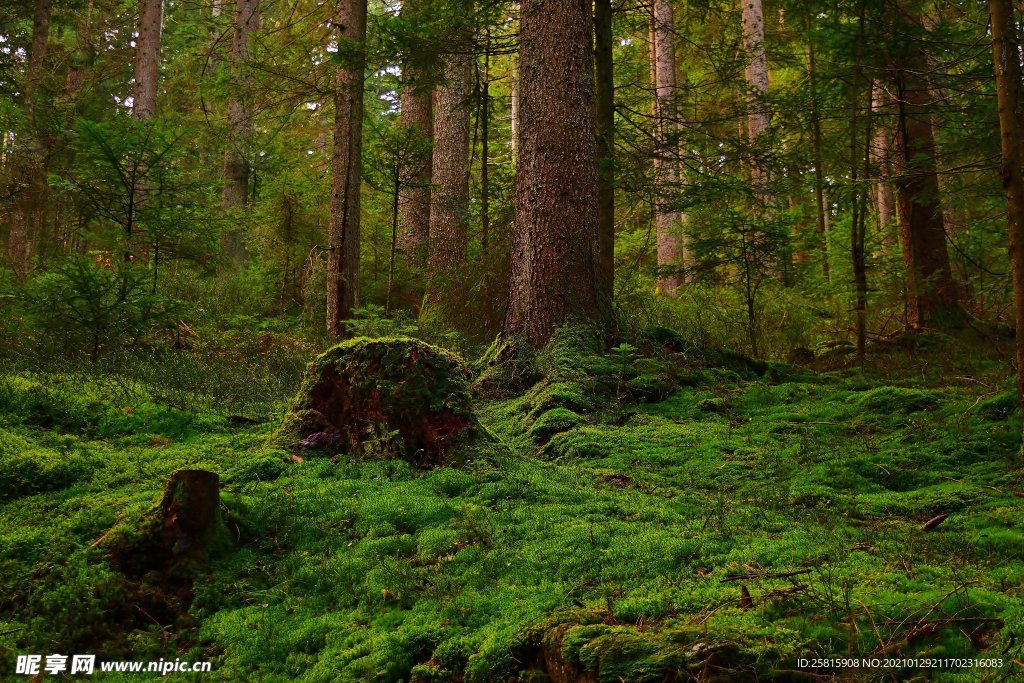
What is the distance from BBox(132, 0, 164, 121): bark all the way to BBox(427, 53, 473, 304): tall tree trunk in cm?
695

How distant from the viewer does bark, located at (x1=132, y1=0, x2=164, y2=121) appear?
15.4 metres

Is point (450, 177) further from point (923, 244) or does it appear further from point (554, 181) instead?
point (923, 244)

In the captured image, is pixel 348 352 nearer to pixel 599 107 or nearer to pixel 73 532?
pixel 73 532

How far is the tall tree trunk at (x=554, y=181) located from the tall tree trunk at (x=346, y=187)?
10.7ft

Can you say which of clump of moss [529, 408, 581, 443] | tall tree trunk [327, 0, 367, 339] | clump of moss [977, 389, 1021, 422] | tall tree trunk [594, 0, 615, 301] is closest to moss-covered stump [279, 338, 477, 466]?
Result: clump of moss [529, 408, 581, 443]

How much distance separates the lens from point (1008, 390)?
5363mm

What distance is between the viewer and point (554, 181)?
7852mm

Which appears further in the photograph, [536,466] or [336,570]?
[536,466]

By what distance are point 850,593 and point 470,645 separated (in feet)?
4.86

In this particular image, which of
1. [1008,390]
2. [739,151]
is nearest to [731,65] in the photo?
[739,151]

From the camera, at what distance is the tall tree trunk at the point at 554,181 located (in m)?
7.78

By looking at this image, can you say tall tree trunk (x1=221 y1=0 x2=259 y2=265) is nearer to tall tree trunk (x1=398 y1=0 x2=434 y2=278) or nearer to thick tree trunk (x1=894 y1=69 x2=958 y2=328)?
tall tree trunk (x1=398 y1=0 x2=434 y2=278)

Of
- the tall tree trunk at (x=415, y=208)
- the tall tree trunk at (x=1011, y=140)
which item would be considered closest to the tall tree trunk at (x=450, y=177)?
the tall tree trunk at (x=415, y=208)

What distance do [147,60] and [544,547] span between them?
17.0 metres
